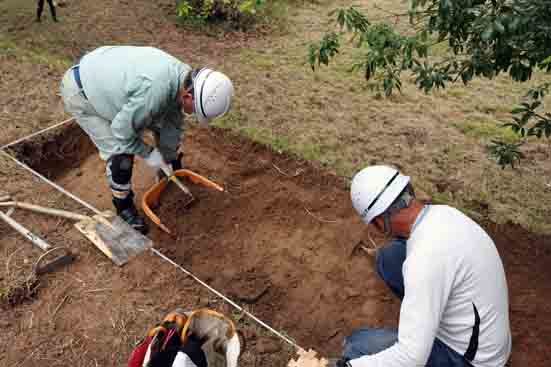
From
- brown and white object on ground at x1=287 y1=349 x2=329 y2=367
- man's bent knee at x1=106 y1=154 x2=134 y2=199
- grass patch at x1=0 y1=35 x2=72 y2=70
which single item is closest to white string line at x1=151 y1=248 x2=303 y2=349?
brown and white object on ground at x1=287 y1=349 x2=329 y2=367

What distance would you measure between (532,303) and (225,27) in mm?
6488

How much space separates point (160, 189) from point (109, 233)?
669 millimetres

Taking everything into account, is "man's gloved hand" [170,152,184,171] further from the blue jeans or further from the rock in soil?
the blue jeans

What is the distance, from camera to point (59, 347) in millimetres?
2977

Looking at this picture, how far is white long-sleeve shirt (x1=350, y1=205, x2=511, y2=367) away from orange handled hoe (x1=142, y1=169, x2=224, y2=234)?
2.37m

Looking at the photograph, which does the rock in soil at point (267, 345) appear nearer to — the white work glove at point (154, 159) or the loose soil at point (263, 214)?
the loose soil at point (263, 214)

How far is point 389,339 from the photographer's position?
2.46 metres

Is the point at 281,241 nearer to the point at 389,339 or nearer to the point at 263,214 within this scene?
the point at 263,214

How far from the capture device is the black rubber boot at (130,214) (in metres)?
3.93

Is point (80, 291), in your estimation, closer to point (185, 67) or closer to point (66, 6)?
point (185, 67)

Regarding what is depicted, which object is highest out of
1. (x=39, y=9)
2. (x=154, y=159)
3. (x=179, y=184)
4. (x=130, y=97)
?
(x=130, y=97)

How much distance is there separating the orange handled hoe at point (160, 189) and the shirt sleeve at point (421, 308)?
2.49 metres

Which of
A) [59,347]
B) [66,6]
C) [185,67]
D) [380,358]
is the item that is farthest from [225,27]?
[380,358]

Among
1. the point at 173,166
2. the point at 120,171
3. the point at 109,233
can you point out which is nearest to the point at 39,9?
the point at 173,166
